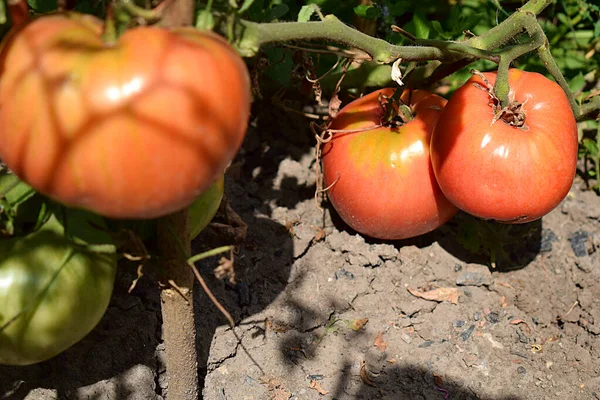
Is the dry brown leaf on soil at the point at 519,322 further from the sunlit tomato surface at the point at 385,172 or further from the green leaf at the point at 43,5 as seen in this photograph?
the green leaf at the point at 43,5

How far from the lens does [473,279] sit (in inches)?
84.7

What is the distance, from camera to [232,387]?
6.04 ft

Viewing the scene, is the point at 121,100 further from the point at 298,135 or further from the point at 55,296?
the point at 298,135

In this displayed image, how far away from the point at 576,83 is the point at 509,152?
94 centimetres

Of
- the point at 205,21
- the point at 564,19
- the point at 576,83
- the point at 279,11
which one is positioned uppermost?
the point at 205,21

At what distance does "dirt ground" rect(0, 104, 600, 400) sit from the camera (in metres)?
1.83

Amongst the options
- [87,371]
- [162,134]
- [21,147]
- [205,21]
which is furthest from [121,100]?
[87,371]

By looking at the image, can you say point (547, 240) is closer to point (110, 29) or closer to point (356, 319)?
point (356, 319)

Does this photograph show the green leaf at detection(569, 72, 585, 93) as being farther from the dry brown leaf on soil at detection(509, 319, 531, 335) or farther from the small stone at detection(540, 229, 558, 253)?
the dry brown leaf on soil at detection(509, 319, 531, 335)

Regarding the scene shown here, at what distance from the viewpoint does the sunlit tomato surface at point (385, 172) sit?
1989 mm

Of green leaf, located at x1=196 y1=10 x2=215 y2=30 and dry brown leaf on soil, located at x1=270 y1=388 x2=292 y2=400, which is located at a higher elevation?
green leaf, located at x1=196 y1=10 x2=215 y2=30

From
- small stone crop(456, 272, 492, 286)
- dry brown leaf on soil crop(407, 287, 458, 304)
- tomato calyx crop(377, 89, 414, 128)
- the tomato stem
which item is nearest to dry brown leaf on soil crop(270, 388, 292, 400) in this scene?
dry brown leaf on soil crop(407, 287, 458, 304)

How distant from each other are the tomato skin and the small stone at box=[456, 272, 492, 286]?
116 centimetres

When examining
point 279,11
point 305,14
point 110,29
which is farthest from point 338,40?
point 110,29
